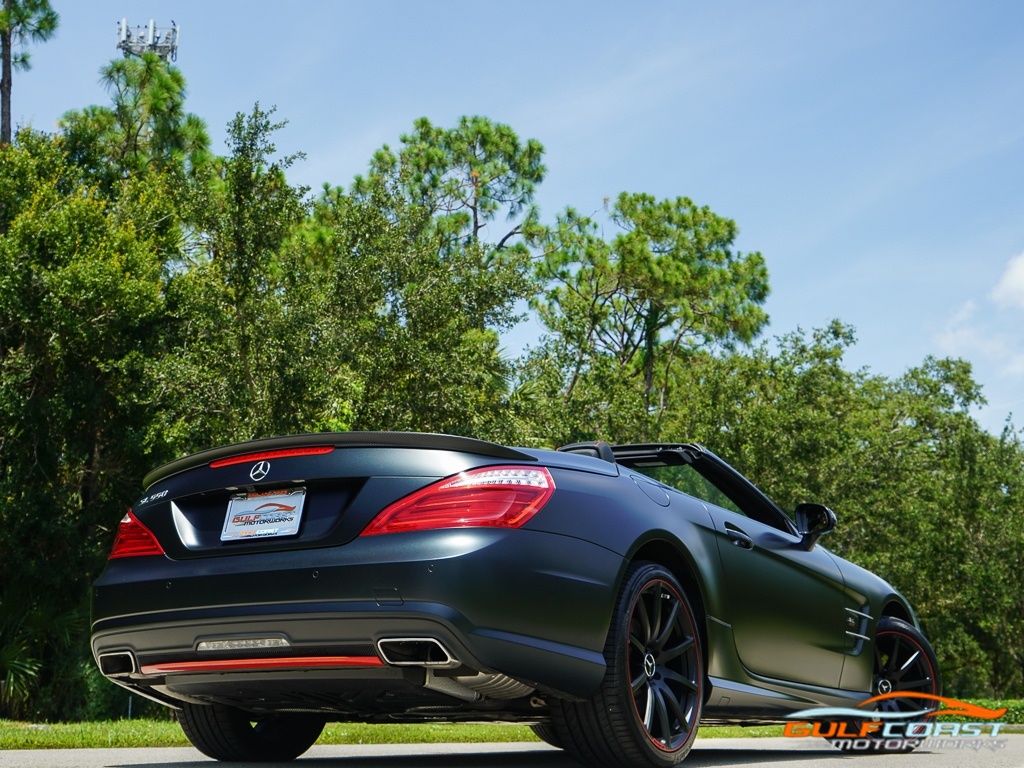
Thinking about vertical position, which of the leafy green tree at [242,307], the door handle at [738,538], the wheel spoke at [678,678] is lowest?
the wheel spoke at [678,678]

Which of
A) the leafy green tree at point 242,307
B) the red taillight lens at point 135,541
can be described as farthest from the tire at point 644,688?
the leafy green tree at point 242,307

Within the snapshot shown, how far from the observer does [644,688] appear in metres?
4.59

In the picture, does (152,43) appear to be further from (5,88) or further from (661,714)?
(661,714)

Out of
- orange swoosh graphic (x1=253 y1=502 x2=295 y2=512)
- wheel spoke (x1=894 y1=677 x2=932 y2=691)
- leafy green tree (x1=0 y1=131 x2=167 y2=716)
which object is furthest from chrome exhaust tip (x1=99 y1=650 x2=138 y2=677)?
leafy green tree (x1=0 y1=131 x2=167 y2=716)

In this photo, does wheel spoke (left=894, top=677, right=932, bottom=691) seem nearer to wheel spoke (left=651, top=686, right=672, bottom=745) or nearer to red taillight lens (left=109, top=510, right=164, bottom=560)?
wheel spoke (left=651, top=686, right=672, bottom=745)

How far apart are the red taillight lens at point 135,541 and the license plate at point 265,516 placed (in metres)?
0.34

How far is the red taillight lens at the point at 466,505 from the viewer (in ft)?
13.4

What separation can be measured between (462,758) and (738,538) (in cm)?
186

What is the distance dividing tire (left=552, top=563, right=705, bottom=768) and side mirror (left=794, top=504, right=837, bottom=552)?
159 centimetres

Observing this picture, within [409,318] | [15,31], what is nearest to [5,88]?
[15,31]

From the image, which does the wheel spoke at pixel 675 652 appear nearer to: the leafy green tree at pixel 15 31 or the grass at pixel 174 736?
the grass at pixel 174 736

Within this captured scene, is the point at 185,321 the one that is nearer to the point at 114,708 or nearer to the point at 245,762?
the point at 114,708

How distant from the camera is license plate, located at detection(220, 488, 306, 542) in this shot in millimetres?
4312

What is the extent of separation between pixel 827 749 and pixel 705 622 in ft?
8.84
